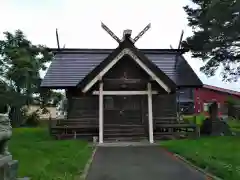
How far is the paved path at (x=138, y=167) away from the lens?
8.75 meters

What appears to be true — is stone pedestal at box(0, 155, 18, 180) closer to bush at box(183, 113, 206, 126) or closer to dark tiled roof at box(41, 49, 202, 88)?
dark tiled roof at box(41, 49, 202, 88)

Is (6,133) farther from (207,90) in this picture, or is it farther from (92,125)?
(207,90)

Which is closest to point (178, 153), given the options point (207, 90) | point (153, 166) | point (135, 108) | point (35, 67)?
point (153, 166)

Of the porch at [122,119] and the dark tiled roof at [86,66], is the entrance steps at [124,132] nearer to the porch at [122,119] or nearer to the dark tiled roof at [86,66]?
the porch at [122,119]

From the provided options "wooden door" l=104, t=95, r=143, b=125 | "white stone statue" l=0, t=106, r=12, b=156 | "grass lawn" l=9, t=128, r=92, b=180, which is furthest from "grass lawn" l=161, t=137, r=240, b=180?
"wooden door" l=104, t=95, r=143, b=125

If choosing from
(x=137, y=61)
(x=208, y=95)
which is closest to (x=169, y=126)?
(x=137, y=61)

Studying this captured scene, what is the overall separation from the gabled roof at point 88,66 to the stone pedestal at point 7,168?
13483 mm

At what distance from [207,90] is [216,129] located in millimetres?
41010

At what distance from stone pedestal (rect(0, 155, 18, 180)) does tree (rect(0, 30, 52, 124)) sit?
2814 cm

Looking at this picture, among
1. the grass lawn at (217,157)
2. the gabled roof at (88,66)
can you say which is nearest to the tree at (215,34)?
the gabled roof at (88,66)

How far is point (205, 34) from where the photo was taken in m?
20.8

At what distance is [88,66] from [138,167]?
13351 mm

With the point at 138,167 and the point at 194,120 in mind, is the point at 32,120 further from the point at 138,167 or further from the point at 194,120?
the point at 138,167

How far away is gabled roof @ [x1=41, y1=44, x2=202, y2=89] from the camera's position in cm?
2084
